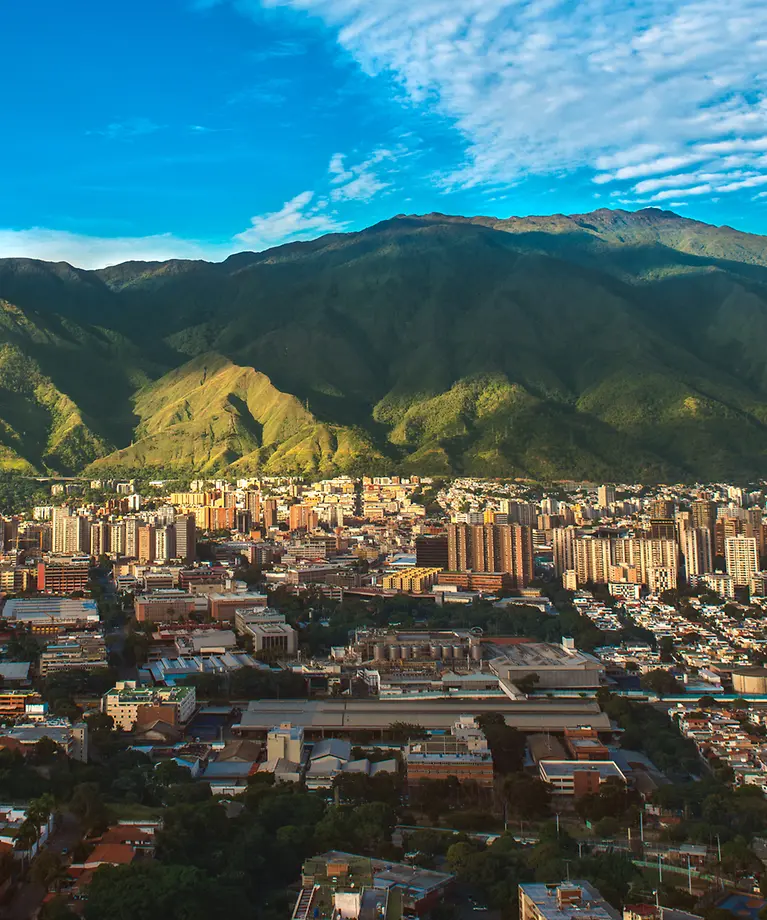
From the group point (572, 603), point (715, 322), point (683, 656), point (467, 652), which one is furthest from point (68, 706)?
point (715, 322)

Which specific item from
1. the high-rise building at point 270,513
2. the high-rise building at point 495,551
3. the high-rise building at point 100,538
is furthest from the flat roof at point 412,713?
the high-rise building at point 270,513

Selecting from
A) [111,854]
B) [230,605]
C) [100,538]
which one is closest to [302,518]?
[100,538]

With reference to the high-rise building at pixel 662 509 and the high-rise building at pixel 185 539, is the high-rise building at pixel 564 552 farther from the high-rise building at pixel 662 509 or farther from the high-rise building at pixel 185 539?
the high-rise building at pixel 185 539

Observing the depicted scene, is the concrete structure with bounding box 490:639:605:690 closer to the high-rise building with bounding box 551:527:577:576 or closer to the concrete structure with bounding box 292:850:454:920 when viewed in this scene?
the concrete structure with bounding box 292:850:454:920

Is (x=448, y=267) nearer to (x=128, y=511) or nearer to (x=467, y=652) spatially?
(x=128, y=511)

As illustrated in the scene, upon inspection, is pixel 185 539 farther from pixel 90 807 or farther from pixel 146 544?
pixel 90 807
